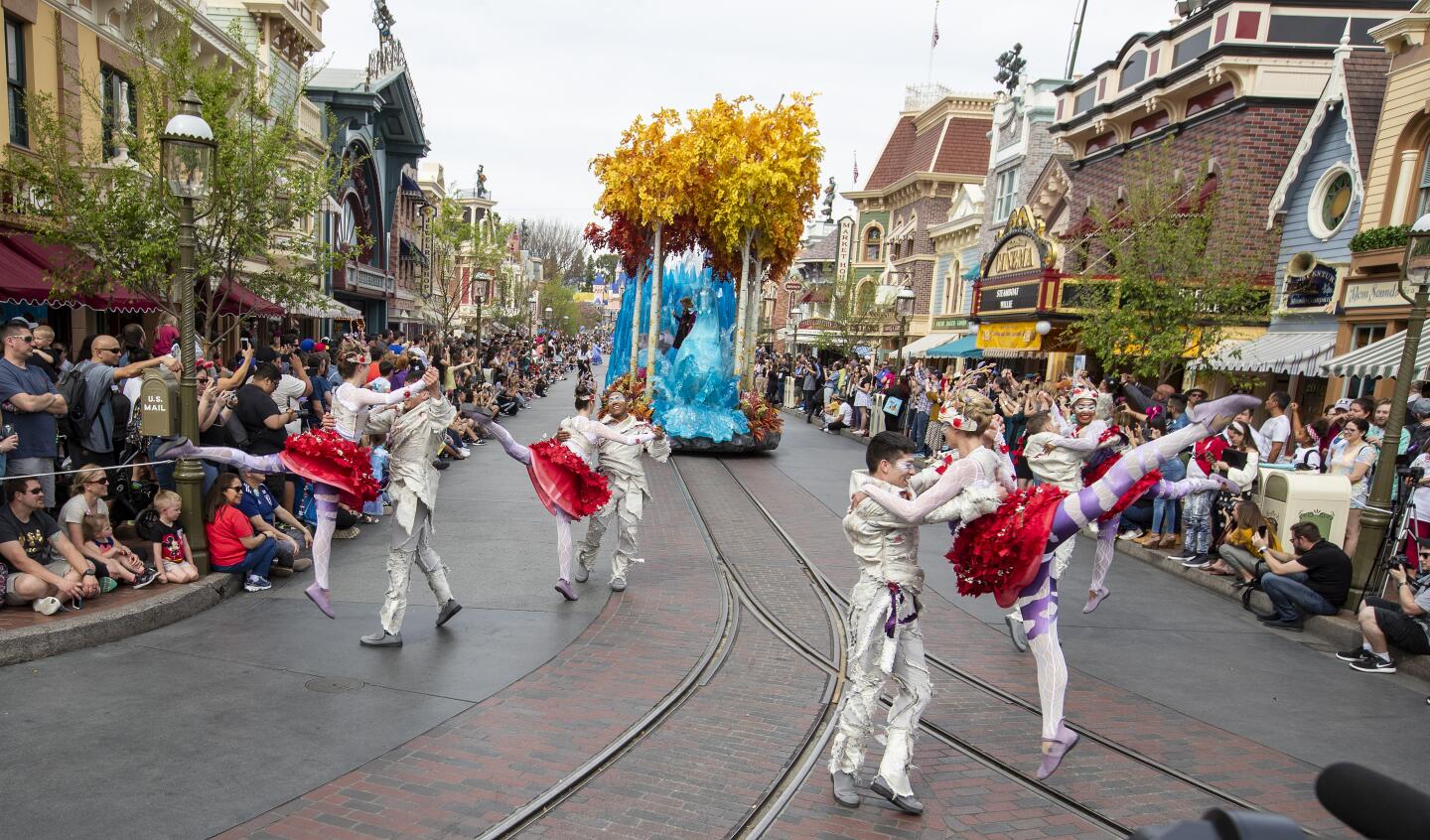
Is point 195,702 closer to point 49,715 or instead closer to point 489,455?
point 49,715

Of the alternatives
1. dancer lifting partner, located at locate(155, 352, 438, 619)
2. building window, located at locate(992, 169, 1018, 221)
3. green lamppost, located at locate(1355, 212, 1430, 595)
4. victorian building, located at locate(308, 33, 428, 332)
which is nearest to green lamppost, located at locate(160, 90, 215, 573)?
dancer lifting partner, located at locate(155, 352, 438, 619)

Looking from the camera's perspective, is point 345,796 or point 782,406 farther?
point 782,406

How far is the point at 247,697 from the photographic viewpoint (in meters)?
4.90

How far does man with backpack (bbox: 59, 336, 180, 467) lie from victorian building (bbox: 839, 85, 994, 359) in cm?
2978

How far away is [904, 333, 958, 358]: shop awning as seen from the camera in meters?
34.2

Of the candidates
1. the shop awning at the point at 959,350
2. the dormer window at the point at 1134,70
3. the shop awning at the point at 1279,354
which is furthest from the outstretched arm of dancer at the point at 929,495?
the shop awning at the point at 959,350

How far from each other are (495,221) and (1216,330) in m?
31.6

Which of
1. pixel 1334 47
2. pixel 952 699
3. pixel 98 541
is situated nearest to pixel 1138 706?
pixel 952 699

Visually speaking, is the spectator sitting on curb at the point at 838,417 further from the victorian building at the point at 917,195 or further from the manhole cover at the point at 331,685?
the manhole cover at the point at 331,685

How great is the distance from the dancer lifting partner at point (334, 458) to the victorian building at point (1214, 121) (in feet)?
47.6

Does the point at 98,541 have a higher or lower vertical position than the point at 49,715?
higher

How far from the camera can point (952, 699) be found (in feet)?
18.1

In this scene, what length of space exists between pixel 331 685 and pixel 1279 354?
1722cm

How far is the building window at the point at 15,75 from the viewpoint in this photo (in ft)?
39.9
